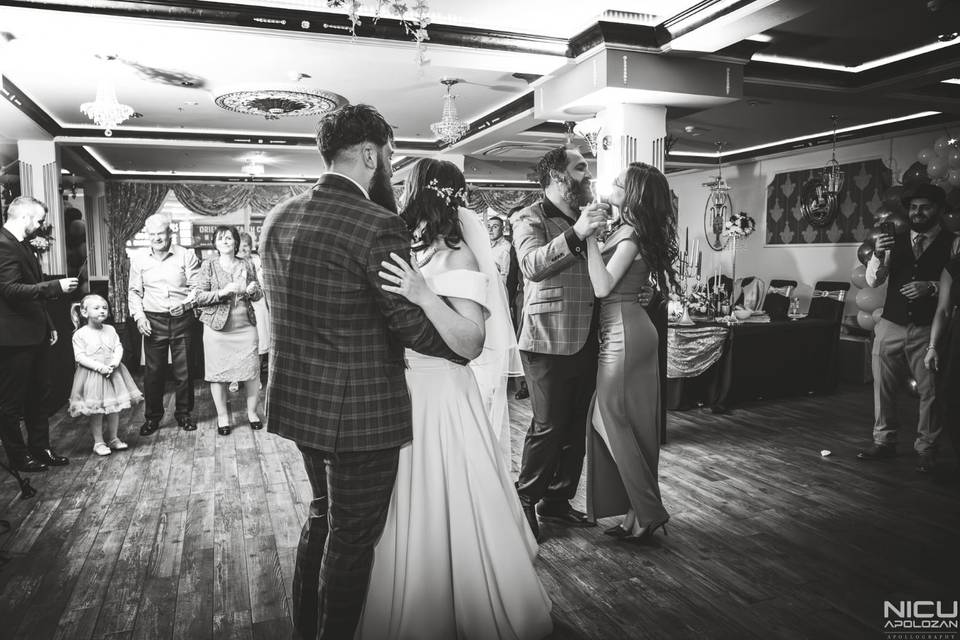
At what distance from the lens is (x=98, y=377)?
423cm

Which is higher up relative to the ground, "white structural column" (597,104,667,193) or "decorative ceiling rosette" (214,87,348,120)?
"decorative ceiling rosette" (214,87,348,120)

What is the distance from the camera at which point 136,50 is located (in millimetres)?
4672

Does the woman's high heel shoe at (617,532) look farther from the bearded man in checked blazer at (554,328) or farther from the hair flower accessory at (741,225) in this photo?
the hair flower accessory at (741,225)

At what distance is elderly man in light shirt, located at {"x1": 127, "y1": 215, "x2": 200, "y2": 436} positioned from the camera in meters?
4.79

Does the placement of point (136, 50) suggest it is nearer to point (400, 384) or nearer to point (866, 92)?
point (400, 384)

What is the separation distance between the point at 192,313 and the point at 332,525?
12.7ft

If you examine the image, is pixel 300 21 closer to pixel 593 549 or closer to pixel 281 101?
pixel 281 101

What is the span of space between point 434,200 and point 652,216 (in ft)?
3.70

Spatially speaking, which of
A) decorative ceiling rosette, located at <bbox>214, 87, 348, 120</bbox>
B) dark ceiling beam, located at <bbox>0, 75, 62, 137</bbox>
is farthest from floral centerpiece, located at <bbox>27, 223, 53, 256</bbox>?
decorative ceiling rosette, located at <bbox>214, 87, 348, 120</bbox>

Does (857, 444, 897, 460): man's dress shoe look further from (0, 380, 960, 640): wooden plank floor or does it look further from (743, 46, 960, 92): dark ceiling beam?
(743, 46, 960, 92): dark ceiling beam

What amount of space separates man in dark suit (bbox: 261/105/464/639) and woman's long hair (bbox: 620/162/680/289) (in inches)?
51.4

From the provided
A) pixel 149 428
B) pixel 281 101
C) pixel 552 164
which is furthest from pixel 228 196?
pixel 552 164

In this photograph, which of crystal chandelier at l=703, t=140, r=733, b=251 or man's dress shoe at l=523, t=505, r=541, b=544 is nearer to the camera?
man's dress shoe at l=523, t=505, r=541, b=544

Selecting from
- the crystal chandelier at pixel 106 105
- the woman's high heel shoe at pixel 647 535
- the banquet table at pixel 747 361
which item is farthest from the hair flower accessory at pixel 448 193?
the crystal chandelier at pixel 106 105
